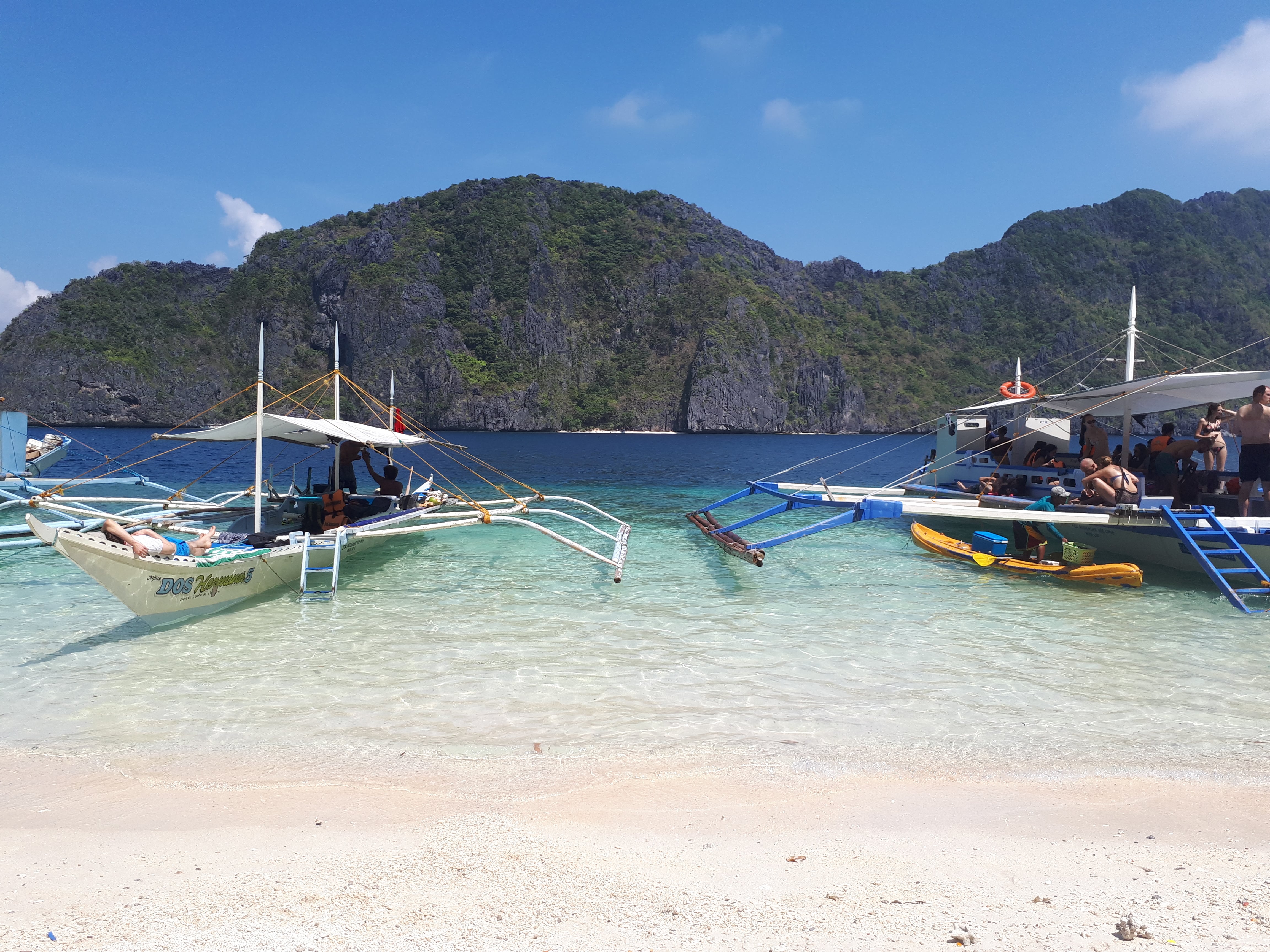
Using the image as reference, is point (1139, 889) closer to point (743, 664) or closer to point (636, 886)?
point (636, 886)

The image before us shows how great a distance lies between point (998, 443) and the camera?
17062 mm

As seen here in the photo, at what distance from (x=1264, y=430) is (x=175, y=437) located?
598 inches

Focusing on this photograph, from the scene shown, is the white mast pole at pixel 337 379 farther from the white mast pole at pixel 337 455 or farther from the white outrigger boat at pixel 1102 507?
the white outrigger boat at pixel 1102 507

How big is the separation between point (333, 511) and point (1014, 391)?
15420mm

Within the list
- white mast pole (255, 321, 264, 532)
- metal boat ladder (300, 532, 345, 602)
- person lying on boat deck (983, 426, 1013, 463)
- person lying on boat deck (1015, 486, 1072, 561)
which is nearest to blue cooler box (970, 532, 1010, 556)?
person lying on boat deck (1015, 486, 1072, 561)

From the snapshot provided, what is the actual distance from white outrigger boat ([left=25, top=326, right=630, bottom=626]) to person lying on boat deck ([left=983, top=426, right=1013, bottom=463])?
919 cm

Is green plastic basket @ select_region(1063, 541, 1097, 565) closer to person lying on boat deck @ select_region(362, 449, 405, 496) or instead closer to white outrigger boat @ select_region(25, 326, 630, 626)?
white outrigger boat @ select_region(25, 326, 630, 626)

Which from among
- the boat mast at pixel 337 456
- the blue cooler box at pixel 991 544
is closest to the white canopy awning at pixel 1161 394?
the blue cooler box at pixel 991 544

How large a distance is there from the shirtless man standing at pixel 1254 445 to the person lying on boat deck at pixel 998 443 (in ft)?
18.2

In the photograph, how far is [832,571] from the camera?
508 inches

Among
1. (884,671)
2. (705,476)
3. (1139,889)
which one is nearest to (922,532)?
(884,671)

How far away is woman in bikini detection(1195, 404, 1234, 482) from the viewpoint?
11359mm

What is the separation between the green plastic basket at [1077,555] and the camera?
Result: 11.5 m

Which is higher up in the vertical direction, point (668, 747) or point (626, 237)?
point (626, 237)
